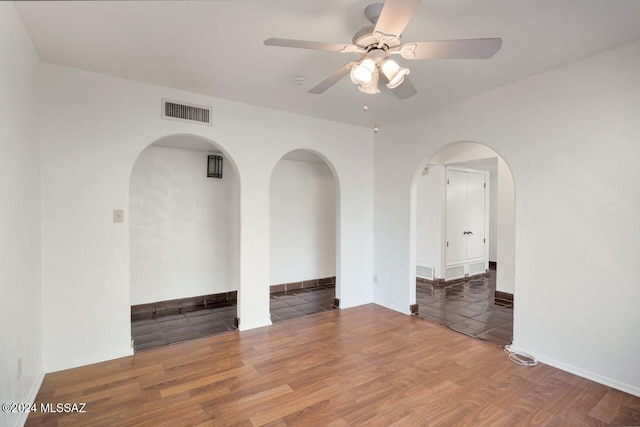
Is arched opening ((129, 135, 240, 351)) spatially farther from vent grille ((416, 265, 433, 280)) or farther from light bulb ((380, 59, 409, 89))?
vent grille ((416, 265, 433, 280))

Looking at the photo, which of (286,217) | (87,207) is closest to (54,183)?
(87,207)

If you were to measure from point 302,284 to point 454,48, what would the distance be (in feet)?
15.1

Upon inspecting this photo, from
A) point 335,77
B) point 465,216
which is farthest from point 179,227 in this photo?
point 465,216

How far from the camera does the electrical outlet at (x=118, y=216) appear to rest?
2848 mm

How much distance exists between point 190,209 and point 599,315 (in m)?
4.76

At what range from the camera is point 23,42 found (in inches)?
78.4

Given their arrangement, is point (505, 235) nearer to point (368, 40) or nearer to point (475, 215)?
point (475, 215)

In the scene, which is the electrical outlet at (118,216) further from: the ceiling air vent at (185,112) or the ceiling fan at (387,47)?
the ceiling fan at (387,47)

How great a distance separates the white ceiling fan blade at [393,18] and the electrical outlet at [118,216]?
2667 mm

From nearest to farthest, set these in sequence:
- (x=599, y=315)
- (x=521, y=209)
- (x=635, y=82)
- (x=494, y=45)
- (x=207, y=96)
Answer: (x=494, y=45), (x=635, y=82), (x=599, y=315), (x=521, y=209), (x=207, y=96)

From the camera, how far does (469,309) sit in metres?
4.30

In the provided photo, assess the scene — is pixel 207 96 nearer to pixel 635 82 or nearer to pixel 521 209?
pixel 521 209

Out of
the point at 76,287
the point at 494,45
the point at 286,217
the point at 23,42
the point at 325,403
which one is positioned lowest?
the point at 325,403

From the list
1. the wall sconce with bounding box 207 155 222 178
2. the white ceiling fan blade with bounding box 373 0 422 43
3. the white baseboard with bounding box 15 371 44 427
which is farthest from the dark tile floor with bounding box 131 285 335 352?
the white ceiling fan blade with bounding box 373 0 422 43
